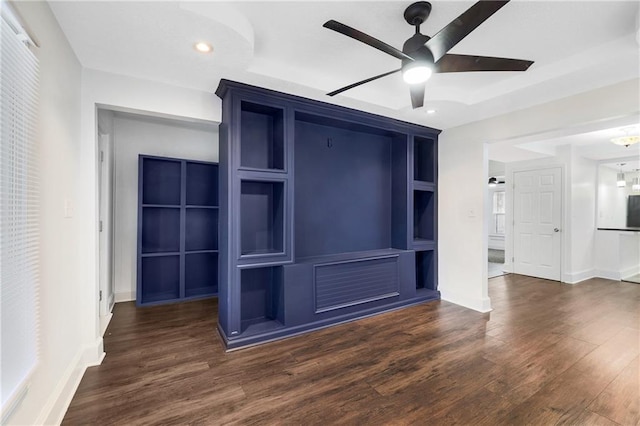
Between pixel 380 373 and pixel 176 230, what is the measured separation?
3322 millimetres

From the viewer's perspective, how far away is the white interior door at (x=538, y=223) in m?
5.44

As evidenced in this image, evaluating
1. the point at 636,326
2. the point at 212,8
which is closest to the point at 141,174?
the point at 212,8

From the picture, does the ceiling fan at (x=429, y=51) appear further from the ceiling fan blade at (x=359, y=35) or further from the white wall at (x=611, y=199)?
the white wall at (x=611, y=199)

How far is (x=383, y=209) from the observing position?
409 centimetres

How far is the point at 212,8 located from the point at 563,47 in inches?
109

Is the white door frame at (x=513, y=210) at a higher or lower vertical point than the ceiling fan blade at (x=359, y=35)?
lower

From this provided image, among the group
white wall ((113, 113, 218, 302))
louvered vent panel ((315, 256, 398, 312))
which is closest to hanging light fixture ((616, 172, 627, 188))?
louvered vent panel ((315, 256, 398, 312))

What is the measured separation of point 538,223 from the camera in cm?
571

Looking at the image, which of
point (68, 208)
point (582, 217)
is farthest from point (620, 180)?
point (68, 208)

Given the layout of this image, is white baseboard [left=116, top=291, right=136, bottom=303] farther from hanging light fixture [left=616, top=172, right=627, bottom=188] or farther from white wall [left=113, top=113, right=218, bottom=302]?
hanging light fixture [left=616, top=172, right=627, bottom=188]

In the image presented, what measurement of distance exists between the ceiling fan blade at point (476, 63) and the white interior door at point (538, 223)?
15.9ft

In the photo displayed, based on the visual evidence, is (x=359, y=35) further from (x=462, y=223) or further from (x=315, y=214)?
(x=462, y=223)

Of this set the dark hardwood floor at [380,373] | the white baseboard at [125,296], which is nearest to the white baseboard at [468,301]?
the dark hardwood floor at [380,373]

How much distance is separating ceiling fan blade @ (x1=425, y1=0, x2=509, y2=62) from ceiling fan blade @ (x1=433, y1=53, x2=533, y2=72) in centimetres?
14
